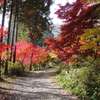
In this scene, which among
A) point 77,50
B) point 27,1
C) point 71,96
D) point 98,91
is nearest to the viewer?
point 98,91

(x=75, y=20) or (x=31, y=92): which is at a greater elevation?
(x=75, y=20)

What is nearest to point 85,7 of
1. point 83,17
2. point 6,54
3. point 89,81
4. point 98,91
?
point 83,17

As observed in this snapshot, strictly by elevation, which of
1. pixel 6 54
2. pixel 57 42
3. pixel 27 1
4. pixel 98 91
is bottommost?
pixel 98 91

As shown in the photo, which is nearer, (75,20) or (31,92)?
(31,92)

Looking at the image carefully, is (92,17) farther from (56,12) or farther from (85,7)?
(56,12)

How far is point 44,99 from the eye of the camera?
4.78 meters

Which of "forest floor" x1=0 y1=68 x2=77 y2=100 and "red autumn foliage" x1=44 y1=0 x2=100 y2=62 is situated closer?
"forest floor" x1=0 y1=68 x2=77 y2=100

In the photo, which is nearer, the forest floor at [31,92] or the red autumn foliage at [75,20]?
the forest floor at [31,92]

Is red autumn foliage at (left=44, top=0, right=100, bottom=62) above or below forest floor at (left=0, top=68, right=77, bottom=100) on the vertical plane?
above

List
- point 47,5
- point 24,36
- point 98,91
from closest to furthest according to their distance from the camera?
point 98,91 → point 47,5 → point 24,36

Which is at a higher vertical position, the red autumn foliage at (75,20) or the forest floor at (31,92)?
the red autumn foliage at (75,20)

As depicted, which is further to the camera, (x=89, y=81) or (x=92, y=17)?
(x=92, y=17)

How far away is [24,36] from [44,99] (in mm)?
11848

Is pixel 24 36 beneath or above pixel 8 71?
above
